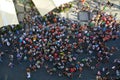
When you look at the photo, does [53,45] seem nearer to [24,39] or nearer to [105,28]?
[24,39]

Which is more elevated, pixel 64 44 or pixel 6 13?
pixel 6 13

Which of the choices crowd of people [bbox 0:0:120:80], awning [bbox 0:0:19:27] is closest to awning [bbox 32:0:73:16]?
awning [bbox 0:0:19:27]

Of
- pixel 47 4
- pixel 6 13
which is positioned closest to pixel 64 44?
pixel 47 4

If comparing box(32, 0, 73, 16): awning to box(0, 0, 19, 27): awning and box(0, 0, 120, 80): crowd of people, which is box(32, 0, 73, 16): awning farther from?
box(0, 0, 120, 80): crowd of people

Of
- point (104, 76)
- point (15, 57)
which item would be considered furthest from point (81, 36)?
point (15, 57)

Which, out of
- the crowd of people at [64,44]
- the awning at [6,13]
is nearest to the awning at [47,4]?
the awning at [6,13]

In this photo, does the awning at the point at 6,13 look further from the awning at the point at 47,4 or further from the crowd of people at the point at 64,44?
the crowd of people at the point at 64,44

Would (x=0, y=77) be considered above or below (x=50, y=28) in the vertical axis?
below

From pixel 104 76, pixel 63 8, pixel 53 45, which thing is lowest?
pixel 104 76

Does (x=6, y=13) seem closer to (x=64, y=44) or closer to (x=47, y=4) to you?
(x=47, y=4)
